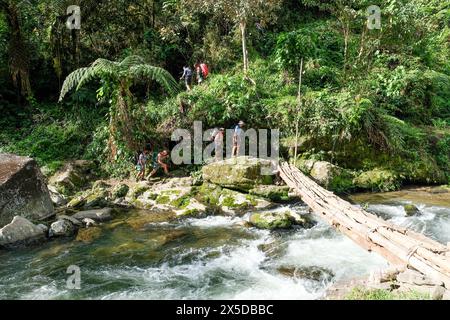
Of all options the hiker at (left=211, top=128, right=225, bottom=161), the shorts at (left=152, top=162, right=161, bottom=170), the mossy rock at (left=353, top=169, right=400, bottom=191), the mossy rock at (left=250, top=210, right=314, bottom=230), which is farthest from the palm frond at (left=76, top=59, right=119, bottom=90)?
the mossy rock at (left=353, top=169, right=400, bottom=191)

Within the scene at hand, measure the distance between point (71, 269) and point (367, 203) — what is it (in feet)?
25.1

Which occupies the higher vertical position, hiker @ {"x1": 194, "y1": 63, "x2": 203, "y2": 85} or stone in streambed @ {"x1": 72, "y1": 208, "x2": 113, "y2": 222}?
hiker @ {"x1": 194, "y1": 63, "x2": 203, "y2": 85}

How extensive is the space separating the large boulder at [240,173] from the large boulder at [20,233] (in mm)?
4847

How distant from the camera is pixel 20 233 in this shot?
8484 mm

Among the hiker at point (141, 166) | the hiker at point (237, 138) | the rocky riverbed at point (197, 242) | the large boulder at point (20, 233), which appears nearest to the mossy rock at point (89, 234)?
the rocky riverbed at point (197, 242)

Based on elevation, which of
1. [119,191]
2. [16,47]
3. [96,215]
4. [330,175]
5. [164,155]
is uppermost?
[16,47]

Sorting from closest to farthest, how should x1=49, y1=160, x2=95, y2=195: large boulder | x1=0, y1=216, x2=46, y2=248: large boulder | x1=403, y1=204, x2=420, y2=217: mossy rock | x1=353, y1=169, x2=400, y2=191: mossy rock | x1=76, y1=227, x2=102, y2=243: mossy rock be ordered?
x1=0, y1=216, x2=46, y2=248: large boulder, x1=76, y1=227, x2=102, y2=243: mossy rock, x1=403, y1=204, x2=420, y2=217: mossy rock, x1=353, y1=169, x2=400, y2=191: mossy rock, x1=49, y1=160, x2=95, y2=195: large boulder

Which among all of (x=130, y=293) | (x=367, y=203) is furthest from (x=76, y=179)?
(x=367, y=203)

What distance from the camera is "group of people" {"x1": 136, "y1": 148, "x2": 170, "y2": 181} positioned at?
12898mm

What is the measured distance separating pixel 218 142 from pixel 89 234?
18.5 ft

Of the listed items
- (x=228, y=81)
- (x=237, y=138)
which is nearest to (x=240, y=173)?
(x=237, y=138)

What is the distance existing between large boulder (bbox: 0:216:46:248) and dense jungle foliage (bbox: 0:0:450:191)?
489 centimetres

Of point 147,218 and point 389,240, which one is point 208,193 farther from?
point 389,240

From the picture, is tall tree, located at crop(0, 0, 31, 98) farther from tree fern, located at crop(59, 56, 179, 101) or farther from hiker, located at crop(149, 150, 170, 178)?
hiker, located at crop(149, 150, 170, 178)
